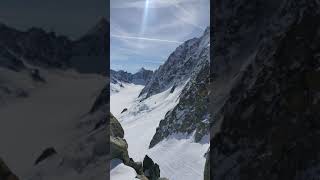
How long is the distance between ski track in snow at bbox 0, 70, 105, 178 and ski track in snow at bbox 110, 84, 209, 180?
475 centimetres

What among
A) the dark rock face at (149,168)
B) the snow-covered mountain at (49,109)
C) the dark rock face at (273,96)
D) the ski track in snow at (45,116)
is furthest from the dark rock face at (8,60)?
the dark rock face at (149,168)

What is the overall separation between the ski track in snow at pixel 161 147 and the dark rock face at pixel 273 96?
462cm

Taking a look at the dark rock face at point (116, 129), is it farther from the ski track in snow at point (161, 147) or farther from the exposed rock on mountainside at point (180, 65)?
the exposed rock on mountainside at point (180, 65)

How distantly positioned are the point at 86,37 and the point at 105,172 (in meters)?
1.01

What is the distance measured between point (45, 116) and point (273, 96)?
5.79 feet

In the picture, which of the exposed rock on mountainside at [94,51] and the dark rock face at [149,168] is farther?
the dark rock face at [149,168]

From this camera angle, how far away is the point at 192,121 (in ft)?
190

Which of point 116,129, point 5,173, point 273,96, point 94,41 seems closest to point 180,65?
point 116,129

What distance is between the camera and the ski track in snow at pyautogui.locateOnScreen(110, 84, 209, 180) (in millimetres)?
38847

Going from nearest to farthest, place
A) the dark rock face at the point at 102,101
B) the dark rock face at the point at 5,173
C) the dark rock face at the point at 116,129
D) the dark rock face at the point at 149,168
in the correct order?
the dark rock face at the point at 5,173 < the dark rock face at the point at 102,101 < the dark rock face at the point at 116,129 < the dark rock face at the point at 149,168

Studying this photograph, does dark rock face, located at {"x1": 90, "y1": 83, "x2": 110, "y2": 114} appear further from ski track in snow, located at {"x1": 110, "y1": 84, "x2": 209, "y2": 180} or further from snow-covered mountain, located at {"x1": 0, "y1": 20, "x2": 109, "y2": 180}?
ski track in snow, located at {"x1": 110, "y1": 84, "x2": 209, "y2": 180}

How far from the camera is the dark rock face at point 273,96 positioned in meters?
3.73

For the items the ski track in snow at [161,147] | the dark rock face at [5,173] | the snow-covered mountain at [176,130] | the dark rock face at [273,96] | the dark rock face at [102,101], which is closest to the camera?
the dark rock face at [5,173]

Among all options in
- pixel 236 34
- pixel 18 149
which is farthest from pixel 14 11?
pixel 236 34
